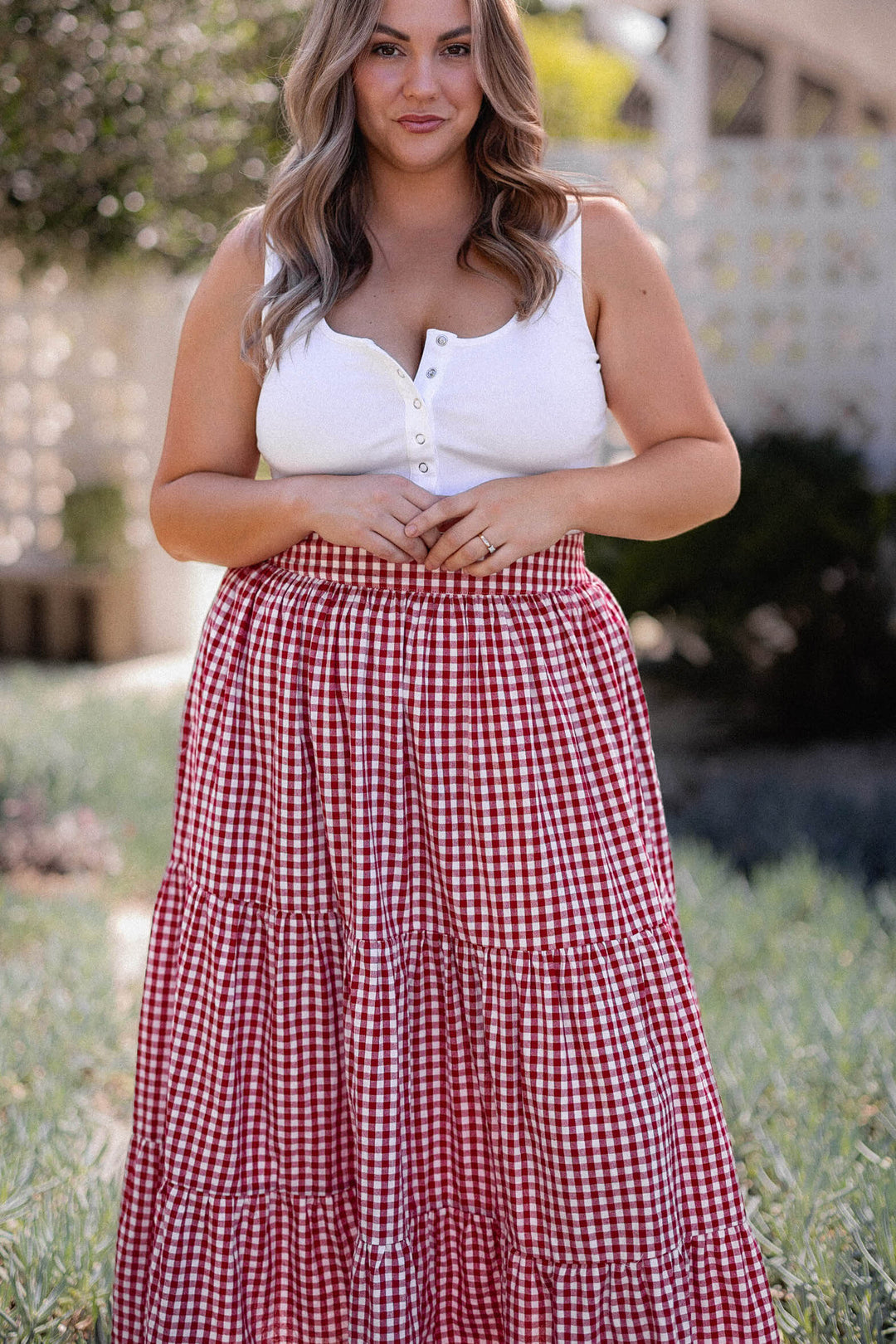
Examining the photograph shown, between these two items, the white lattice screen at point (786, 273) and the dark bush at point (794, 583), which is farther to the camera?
the white lattice screen at point (786, 273)

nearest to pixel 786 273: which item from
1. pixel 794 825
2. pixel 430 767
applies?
pixel 794 825

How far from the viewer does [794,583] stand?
4871 mm

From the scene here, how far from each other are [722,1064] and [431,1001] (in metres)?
1.12

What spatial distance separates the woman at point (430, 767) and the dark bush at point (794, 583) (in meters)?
3.26

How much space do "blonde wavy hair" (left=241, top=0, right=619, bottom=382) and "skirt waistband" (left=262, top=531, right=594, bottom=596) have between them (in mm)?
227

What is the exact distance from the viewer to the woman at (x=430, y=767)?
1536 millimetres

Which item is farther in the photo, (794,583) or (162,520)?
(794,583)

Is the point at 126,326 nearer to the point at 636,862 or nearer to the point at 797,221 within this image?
the point at 797,221

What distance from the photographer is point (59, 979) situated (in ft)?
9.87

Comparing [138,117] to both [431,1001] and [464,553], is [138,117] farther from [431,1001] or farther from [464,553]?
[431,1001]

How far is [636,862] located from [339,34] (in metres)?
0.99

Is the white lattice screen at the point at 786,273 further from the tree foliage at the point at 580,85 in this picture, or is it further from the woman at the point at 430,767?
the tree foliage at the point at 580,85

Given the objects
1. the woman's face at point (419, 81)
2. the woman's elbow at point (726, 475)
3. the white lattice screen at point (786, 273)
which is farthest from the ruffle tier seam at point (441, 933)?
the white lattice screen at point (786, 273)

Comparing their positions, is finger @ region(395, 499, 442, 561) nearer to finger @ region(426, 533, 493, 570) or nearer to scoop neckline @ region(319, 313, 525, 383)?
finger @ region(426, 533, 493, 570)
